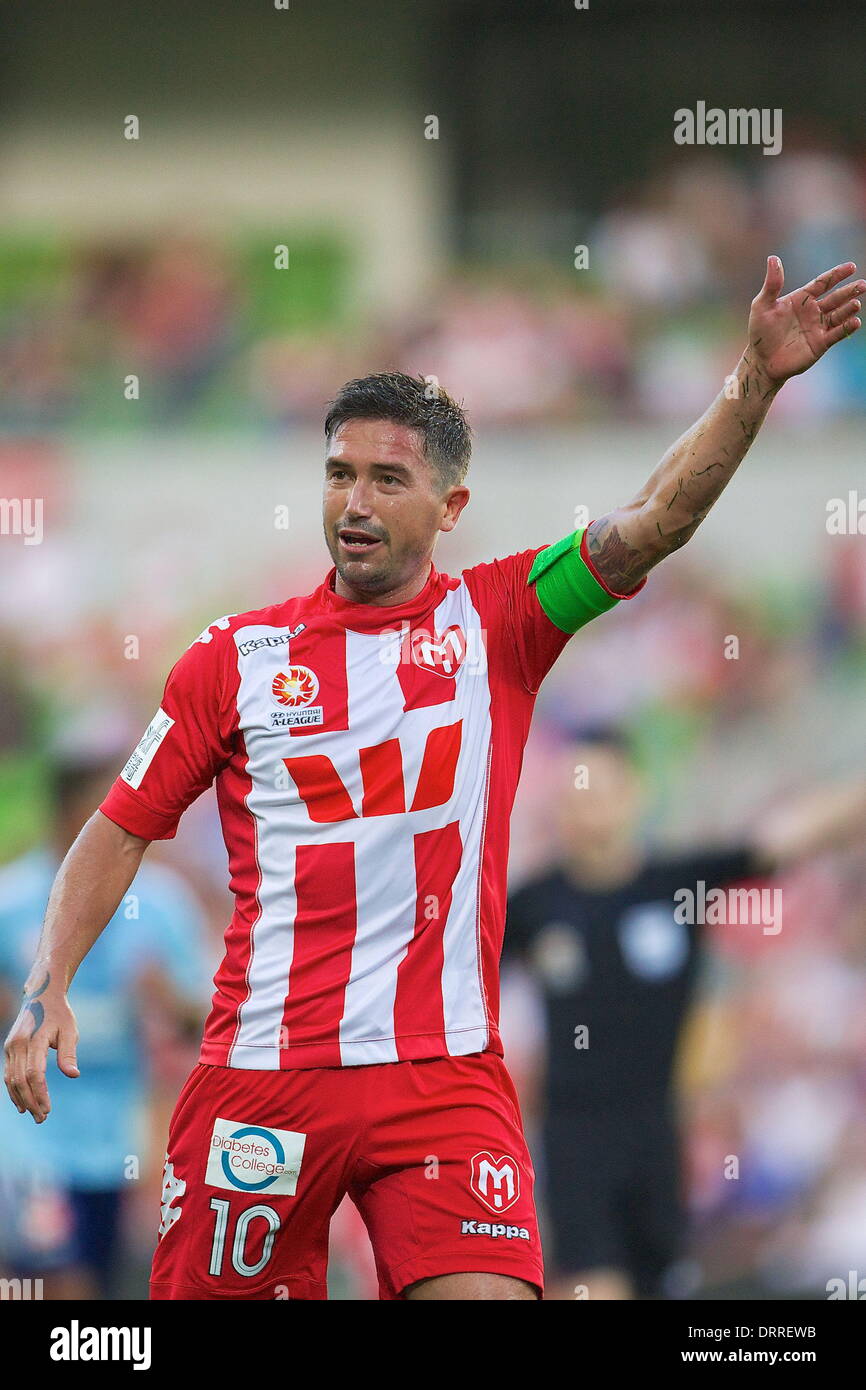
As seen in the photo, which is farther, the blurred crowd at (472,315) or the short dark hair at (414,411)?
the blurred crowd at (472,315)

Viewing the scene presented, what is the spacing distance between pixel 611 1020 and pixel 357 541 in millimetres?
2647

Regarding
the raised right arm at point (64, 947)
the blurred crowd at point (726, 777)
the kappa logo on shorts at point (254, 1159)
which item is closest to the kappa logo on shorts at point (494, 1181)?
the kappa logo on shorts at point (254, 1159)

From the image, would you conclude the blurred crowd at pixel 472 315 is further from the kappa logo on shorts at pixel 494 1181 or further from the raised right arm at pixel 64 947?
the kappa logo on shorts at pixel 494 1181

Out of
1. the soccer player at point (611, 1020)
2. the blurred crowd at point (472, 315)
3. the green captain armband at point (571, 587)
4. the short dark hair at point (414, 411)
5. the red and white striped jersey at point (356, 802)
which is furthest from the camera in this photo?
the blurred crowd at point (472, 315)

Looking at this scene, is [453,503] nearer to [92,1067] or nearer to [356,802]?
[356,802]

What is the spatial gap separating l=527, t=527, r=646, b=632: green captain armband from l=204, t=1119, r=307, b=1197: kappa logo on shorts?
1079 millimetres

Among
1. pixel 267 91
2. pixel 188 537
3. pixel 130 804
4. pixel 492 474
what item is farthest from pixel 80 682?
pixel 130 804

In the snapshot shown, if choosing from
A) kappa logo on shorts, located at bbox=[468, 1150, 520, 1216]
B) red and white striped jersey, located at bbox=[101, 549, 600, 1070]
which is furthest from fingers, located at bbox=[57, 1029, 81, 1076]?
kappa logo on shorts, located at bbox=[468, 1150, 520, 1216]

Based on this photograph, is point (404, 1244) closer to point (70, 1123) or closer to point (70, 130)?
point (70, 1123)

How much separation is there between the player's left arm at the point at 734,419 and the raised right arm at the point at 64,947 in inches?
42.5

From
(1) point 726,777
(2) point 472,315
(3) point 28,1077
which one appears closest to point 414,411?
(3) point 28,1077

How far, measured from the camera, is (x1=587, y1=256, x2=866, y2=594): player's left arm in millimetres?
3146

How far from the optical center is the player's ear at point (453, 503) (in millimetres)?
3438

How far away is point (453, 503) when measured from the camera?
3473mm
